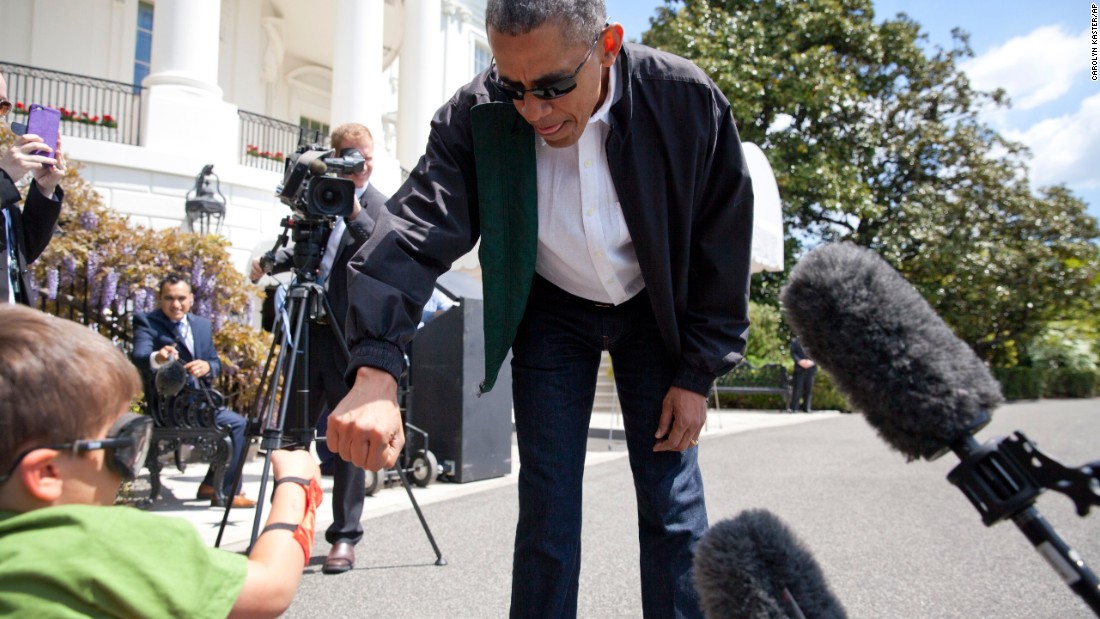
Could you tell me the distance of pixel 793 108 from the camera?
75.8 ft

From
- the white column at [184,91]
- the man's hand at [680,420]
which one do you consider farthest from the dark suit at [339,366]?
the white column at [184,91]

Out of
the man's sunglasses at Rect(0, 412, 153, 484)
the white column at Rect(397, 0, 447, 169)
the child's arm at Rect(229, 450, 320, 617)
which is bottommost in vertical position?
the child's arm at Rect(229, 450, 320, 617)

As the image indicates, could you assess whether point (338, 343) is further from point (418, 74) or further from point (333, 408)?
point (418, 74)

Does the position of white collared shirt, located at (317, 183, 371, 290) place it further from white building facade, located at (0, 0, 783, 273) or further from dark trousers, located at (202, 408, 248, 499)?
white building facade, located at (0, 0, 783, 273)

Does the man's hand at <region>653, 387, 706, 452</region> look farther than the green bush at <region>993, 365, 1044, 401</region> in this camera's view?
No

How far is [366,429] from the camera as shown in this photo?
1606mm

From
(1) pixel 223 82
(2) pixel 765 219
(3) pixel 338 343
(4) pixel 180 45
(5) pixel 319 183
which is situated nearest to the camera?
(5) pixel 319 183

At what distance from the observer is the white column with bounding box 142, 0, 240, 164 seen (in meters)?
11.9

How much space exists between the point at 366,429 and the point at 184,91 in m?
12.1

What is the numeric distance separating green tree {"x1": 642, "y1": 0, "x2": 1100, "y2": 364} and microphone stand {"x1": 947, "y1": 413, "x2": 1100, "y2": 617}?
22.1 m

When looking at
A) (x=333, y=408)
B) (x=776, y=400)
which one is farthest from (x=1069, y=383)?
(x=333, y=408)

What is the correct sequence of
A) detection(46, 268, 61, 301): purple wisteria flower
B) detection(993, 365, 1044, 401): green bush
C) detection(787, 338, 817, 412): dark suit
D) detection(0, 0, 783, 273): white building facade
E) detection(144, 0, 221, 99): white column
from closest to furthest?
detection(46, 268, 61, 301): purple wisteria flower, detection(0, 0, 783, 273): white building facade, detection(144, 0, 221, 99): white column, detection(787, 338, 817, 412): dark suit, detection(993, 365, 1044, 401): green bush

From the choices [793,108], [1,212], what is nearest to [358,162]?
[1,212]

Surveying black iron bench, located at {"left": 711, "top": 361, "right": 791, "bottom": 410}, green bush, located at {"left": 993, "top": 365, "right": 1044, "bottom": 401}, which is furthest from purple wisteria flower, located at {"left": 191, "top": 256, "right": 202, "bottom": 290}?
green bush, located at {"left": 993, "top": 365, "right": 1044, "bottom": 401}
